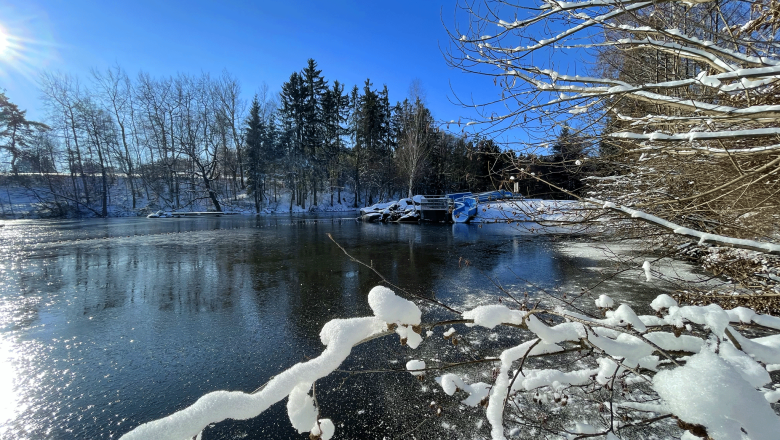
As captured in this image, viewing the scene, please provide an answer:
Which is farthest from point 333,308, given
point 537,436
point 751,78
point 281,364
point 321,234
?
point 321,234

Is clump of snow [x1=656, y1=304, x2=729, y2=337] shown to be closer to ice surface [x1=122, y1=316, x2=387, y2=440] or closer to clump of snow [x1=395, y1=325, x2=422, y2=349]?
clump of snow [x1=395, y1=325, x2=422, y2=349]

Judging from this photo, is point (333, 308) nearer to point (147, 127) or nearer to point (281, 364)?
point (281, 364)

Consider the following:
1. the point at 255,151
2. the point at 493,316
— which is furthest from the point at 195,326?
the point at 255,151

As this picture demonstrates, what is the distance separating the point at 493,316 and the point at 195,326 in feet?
17.5

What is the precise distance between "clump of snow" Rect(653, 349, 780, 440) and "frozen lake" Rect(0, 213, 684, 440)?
3.63 feet

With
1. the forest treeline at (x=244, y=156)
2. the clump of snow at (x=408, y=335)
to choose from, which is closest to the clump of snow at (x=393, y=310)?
the clump of snow at (x=408, y=335)

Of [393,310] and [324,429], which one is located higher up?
[393,310]

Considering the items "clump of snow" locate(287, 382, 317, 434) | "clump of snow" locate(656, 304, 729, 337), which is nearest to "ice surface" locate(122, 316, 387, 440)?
"clump of snow" locate(287, 382, 317, 434)

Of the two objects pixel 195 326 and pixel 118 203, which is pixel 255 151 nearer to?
pixel 118 203

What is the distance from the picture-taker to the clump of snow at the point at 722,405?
96 cm

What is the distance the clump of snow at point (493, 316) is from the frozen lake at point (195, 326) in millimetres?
→ 586

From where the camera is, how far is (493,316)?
1.37 meters

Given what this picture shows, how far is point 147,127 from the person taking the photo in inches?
1390

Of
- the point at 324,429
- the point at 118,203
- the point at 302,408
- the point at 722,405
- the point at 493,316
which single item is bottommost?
the point at 324,429
